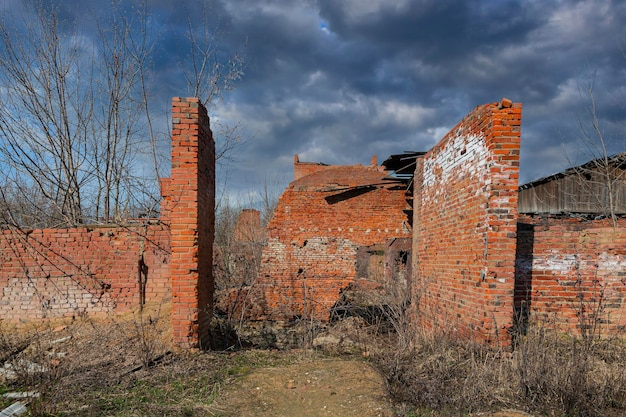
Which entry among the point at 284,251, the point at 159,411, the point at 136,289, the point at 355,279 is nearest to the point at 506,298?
the point at 159,411

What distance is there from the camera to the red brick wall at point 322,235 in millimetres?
11188

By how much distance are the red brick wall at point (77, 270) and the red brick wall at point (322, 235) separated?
477 centimetres

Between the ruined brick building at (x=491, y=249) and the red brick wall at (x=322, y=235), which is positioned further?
the red brick wall at (x=322, y=235)

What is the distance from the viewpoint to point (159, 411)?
11.7 feet

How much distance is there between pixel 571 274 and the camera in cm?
516

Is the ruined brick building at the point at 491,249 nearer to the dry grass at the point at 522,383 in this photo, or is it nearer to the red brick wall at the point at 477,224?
the red brick wall at the point at 477,224

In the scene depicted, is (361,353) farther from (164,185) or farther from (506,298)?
(164,185)

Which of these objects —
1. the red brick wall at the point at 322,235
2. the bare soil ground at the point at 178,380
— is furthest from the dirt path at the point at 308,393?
the red brick wall at the point at 322,235

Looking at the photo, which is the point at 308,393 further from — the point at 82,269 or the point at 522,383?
the point at 82,269

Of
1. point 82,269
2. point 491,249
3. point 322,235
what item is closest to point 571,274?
point 491,249

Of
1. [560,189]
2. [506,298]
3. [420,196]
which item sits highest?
[560,189]

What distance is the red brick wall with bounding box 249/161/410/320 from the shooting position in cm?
1119

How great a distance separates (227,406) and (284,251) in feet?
25.0

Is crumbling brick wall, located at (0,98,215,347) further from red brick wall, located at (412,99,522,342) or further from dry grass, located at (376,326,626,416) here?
dry grass, located at (376,326,626,416)
